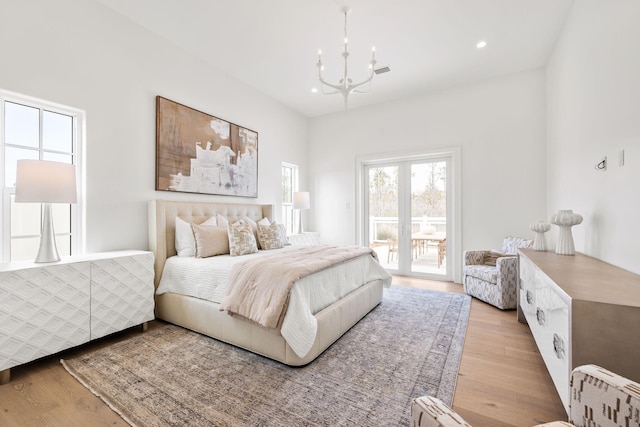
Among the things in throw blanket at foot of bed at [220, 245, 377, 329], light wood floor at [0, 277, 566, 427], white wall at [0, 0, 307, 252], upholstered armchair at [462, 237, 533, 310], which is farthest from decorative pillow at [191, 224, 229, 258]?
upholstered armchair at [462, 237, 533, 310]

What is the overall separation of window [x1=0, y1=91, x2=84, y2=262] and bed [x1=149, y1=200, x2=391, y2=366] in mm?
697

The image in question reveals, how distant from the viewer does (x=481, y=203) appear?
4242 millimetres

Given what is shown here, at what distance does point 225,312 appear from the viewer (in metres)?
2.31

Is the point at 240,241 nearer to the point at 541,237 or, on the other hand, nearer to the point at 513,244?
the point at 541,237

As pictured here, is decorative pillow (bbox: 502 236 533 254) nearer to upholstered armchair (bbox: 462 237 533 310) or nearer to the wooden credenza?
upholstered armchair (bbox: 462 237 533 310)

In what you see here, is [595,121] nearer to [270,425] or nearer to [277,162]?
[270,425]

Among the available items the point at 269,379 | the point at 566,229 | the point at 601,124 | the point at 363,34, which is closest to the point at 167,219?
the point at 269,379

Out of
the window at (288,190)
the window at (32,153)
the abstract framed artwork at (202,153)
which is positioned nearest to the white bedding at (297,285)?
the window at (32,153)

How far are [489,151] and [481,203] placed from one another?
796 millimetres

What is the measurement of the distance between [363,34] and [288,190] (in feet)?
10.1

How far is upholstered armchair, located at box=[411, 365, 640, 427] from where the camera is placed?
2.63 feet

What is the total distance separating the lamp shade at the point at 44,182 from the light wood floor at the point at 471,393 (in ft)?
4.07

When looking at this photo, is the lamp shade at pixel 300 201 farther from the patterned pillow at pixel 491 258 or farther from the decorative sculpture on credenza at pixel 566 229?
the decorative sculpture on credenza at pixel 566 229

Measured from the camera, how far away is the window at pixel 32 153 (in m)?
2.21
